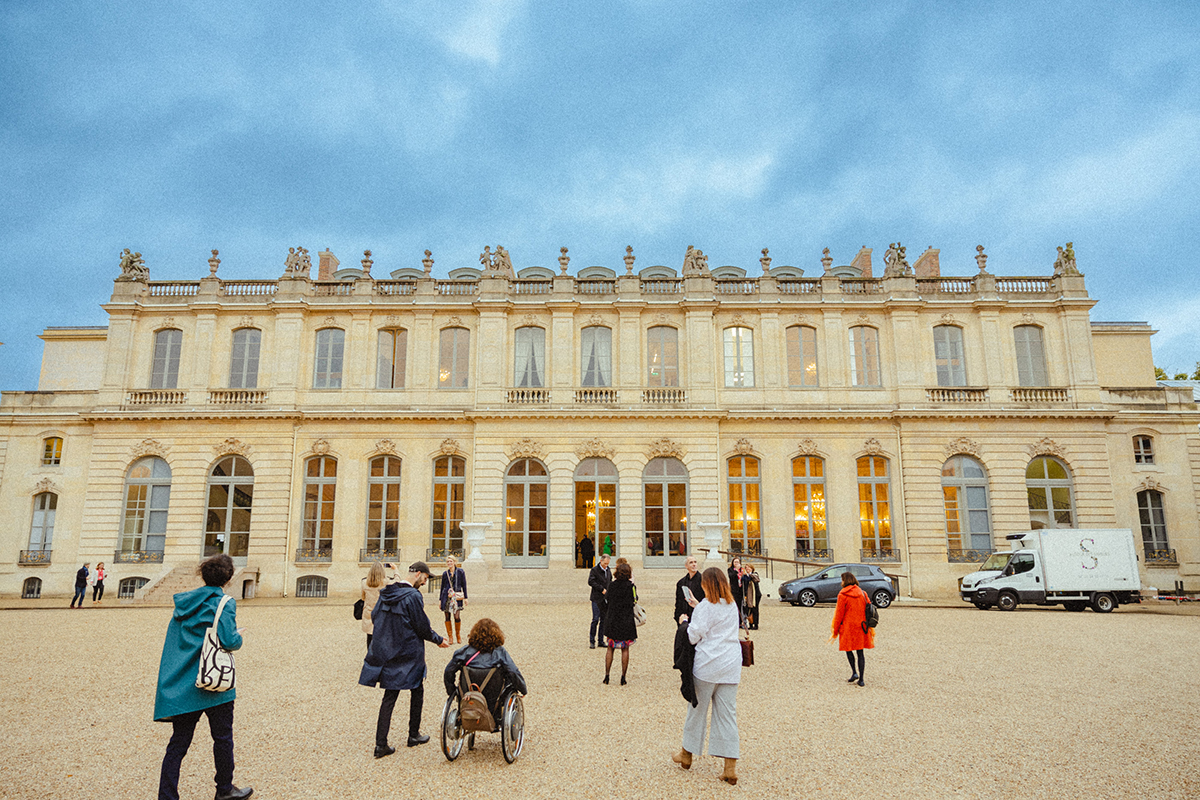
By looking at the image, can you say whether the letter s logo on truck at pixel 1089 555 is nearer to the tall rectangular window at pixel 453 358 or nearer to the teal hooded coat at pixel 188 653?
the tall rectangular window at pixel 453 358

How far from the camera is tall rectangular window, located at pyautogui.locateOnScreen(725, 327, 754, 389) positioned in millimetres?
24083

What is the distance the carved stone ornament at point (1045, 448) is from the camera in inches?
903

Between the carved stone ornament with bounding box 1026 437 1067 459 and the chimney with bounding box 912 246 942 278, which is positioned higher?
the chimney with bounding box 912 246 942 278

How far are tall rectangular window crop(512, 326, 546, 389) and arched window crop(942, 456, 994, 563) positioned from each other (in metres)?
14.4

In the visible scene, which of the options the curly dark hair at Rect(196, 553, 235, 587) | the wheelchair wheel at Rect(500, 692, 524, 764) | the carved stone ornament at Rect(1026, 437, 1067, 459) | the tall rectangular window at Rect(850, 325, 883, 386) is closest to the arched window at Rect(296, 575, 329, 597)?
the wheelchair wheel at Rect(500, 692, 524, 764)

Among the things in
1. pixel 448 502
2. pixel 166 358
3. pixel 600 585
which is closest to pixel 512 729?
pixel 600 585

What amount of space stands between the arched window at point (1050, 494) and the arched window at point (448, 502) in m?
19.4

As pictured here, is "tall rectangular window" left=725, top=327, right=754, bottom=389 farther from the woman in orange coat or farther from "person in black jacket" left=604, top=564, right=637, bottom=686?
"person in black jacket" left=604, top=564, right=637, bottom=686

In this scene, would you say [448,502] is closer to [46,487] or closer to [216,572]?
[46,487]

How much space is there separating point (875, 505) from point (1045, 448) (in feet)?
20.0

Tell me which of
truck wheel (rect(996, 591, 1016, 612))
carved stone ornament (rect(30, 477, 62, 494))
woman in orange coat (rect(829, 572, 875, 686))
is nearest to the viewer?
woman in orange coat (rect(829, 572, 875, 686))

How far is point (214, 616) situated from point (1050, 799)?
632 centimetres

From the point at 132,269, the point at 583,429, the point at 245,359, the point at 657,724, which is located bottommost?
the point at 657,724

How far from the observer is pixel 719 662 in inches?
208
